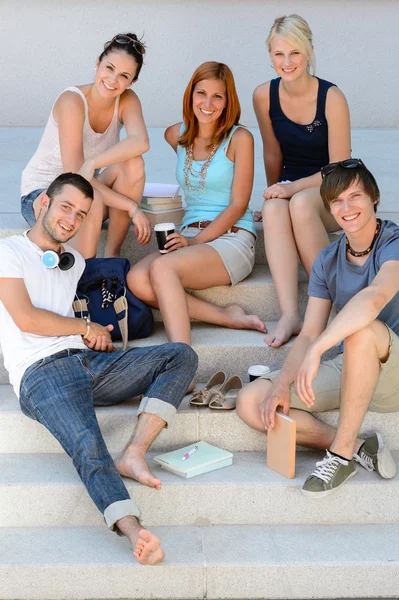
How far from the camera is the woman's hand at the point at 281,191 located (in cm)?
360

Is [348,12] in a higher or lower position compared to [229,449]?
higher

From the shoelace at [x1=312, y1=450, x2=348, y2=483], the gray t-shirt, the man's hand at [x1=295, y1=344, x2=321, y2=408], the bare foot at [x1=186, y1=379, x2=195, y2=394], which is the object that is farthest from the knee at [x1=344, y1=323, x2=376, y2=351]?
the bare foot at [x1=186, y1=379, x2=195, y2=394]

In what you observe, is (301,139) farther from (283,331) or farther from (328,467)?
(328,467)

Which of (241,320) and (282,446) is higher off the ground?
(241,320)

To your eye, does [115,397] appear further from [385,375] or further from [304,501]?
[385,375]

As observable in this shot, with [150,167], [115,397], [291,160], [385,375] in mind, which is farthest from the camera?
[150,167]

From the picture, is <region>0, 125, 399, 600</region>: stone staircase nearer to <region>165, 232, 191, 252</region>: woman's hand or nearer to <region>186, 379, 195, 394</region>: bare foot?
<region>186, 379, 195, 394</region>: bare foot

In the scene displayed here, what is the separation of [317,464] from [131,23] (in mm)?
4502

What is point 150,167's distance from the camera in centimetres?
516

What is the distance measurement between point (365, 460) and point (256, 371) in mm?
509

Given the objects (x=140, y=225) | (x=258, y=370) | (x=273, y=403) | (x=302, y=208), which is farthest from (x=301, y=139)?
(x=273, y=403)

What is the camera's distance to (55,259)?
121 inches

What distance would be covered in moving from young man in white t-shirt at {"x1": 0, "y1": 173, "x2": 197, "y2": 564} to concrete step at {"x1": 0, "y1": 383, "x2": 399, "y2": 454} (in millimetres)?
111

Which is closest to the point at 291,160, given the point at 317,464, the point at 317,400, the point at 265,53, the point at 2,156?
the point at 317,400
